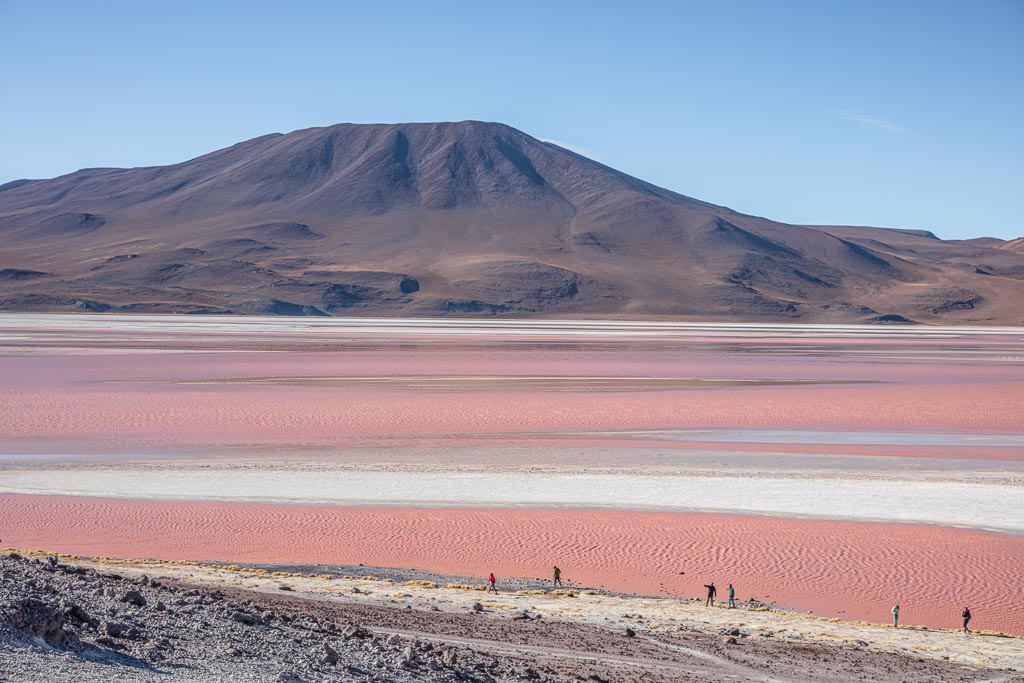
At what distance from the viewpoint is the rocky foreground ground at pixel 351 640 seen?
8.26 m

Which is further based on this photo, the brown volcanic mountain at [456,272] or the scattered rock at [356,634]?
the brown volcanic mountain at [456,272]

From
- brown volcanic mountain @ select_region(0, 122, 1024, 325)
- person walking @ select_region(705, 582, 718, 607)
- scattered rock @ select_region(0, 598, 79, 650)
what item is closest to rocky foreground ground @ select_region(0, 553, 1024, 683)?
scattered rock @ select_region(0, 598, 79, 650)

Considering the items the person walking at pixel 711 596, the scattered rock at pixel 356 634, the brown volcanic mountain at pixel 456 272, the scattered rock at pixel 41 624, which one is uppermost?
the brown volcanic mountain at pixel 456 272

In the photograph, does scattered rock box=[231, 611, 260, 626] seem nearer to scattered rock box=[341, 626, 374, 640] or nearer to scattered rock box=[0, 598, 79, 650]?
scattered rock box=[341, 626, 374, 640]

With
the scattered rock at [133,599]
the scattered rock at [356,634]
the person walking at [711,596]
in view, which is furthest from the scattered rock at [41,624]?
the person walking at [711,596]

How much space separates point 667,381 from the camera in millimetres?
43031

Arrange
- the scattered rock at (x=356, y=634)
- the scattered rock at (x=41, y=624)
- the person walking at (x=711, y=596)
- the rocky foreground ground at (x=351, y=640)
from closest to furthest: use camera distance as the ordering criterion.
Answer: the scattered rock at (x=41, y=624)
the rocky foreground ground at (x=351, y=640)
the scattered rock at (x=356, y=634)
the person walking at (x=711, y=596)

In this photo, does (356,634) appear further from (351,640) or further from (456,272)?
(456,272)

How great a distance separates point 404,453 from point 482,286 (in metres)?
126

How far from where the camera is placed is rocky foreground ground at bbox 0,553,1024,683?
325 inches

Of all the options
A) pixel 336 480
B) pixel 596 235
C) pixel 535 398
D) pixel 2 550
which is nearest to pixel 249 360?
pixel 535 398

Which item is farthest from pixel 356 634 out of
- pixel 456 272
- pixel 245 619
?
pixel 456 272

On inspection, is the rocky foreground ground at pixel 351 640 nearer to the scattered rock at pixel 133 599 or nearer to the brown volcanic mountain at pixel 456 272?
the scattered rock at pixel 133 599

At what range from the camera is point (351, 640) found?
950 centimetres
